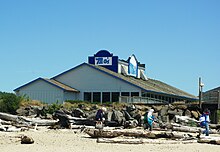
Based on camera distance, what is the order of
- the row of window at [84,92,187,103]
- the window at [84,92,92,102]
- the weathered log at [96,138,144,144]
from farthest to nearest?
the window at [84,92,92,102]
the row of window at [84,92,187,103]
the weathered log at [96,138,144,144]

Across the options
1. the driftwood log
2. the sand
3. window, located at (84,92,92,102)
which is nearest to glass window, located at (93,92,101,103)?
window, located at (84,92,92,102)

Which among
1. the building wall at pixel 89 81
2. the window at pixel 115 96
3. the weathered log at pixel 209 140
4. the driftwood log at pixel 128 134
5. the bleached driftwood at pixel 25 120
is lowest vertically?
the weathered log at pixel 209 140

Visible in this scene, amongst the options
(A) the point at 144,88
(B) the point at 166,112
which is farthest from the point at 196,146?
(A) the point at 144,88

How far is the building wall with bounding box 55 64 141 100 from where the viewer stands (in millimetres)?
54594

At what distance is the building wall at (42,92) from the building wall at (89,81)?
10.6ft

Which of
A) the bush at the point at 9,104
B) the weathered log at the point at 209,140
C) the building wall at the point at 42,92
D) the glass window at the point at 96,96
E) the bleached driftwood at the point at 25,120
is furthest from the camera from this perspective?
the glass window at the point at 96,96

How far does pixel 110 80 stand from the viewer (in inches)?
2153

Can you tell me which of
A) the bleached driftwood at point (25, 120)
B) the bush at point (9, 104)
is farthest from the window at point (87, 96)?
the bleached driftwood at point (25, 120)

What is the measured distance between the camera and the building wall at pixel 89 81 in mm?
54594

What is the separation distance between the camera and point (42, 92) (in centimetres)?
5422

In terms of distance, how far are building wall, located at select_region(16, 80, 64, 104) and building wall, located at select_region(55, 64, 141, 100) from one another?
3222 millimetres

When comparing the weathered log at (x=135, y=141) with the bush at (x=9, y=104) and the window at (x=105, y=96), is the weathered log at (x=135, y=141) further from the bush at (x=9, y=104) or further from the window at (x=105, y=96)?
the window at (x=105, y=96)

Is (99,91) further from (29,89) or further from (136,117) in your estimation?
(136,117)

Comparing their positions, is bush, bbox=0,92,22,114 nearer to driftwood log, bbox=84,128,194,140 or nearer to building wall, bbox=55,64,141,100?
building wall, bbox=55,64,141,100
